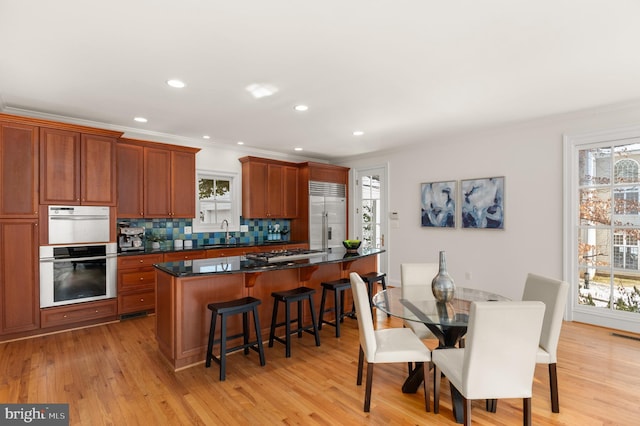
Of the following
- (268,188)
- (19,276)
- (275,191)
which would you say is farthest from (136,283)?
(275,191)

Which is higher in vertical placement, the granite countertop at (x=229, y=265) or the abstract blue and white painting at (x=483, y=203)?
the abstract blue and white painting at (x=483, y=203)

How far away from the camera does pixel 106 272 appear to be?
13.8ft

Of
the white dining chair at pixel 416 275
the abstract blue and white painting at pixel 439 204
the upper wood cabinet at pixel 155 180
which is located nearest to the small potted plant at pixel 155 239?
the upper wood cabinet at pixel 155 180

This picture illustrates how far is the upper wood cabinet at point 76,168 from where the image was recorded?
3.83 metres

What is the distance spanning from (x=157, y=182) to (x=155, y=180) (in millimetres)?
38

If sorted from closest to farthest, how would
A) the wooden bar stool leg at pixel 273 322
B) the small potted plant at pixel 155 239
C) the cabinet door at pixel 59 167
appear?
the wooden bar stool leg at pixel 273 322 → the cabinet door at pixel 59 167 → the small potted plant at pixel 155 239

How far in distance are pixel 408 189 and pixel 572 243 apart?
8.25 feet

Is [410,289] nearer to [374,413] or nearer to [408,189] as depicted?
[374,413]

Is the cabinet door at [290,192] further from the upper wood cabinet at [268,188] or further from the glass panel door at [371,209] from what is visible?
the glass panel door at [371,209]

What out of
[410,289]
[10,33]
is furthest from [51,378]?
[410,289]

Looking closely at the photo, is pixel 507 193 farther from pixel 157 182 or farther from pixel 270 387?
pixel 157 182

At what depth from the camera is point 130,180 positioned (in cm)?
466

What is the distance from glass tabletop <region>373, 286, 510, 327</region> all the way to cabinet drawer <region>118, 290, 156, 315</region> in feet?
10.6

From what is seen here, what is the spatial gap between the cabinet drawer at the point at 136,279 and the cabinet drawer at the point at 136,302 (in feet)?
0.33
